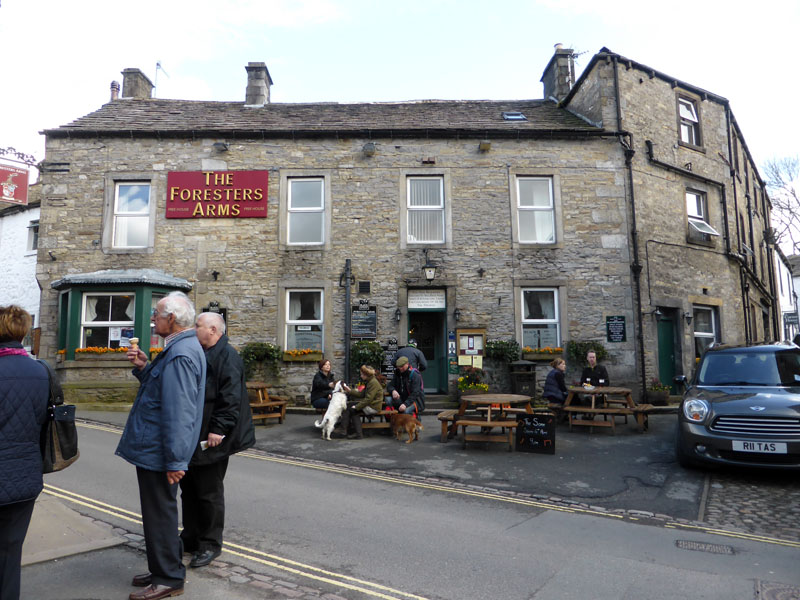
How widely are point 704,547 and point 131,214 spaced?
46.5 ft

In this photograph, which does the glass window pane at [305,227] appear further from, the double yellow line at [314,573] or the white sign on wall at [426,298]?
the double yellow line at [314,573]

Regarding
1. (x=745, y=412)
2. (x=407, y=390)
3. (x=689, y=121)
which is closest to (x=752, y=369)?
(x=745, y=412)

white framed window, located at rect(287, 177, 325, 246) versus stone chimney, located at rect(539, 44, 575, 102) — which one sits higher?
stone chimney, located at rect(539, 44, 575, 102)

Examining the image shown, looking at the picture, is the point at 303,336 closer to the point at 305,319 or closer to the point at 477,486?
the point at 305,319

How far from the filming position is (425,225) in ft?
46.7

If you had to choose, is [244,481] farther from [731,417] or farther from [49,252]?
[49,252]

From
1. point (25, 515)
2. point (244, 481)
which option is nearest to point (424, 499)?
point (244, 481)

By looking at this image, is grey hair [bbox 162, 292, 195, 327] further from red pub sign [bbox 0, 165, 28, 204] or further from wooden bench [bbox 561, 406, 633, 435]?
red pub sign [bbox 0, 165, 28, 204]

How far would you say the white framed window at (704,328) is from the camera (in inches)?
597

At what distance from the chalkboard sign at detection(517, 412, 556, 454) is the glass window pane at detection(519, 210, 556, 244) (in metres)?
6.92

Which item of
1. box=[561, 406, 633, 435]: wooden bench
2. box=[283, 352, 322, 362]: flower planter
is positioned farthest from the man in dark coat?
box=[283, 352, 322, 362]: flower planter

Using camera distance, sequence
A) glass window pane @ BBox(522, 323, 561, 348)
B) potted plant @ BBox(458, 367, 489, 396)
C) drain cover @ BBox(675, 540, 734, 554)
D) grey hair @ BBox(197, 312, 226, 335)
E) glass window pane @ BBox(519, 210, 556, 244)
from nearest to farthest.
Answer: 1. grey hair @ BBox(197, 312, 226, 335)
2. drain cover @ BBox(675, 540, 734, 554)
3. potted plant @ BBox(458, 367, 489, 396)
4. glass window pane @ BBox(522, 323, 561, 348)
5. glass window pane @ BBox(519, 210, 556, 244)

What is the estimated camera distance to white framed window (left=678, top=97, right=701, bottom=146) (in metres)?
16.1

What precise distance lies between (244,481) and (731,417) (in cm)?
590
